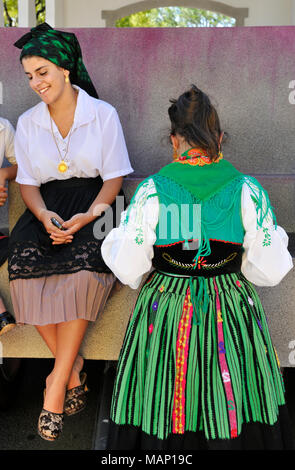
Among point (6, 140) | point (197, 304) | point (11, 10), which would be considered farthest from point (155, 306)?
point (11, 10)

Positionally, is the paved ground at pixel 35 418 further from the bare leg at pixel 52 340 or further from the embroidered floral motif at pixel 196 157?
the embroidered floral motif at pixel 196 157

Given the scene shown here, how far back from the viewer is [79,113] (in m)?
2.68

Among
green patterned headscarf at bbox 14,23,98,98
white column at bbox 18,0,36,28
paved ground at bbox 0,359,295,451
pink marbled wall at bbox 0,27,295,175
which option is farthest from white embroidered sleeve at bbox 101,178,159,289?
white column at bbox 18,0,36,28

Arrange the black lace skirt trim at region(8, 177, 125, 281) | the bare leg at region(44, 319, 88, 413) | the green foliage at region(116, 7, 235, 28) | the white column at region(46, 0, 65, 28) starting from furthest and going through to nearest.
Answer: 1. the green foliage at region(116, 7, 235, 28)
2. the white column at region(46, 0, 65, 28)
3. the black lace skirt trim at region(8, 177, 125, 281)
4. the bare leg at region(44, 319, 88, 413)

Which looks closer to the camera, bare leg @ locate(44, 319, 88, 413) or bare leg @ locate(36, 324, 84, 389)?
bare leg @ locate(44, 319, 88, 413)

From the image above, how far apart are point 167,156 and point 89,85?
1002 millimetres

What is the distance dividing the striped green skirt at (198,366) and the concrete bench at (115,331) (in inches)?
26.0

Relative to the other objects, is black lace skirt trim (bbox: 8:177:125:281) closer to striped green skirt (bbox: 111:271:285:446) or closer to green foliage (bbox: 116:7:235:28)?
striped green skirt (bbox: 111:271:285:446)

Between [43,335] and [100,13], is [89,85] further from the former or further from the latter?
[100,13]

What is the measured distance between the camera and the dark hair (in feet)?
6.14

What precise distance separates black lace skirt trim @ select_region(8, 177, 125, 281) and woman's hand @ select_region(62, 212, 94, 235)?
2cm

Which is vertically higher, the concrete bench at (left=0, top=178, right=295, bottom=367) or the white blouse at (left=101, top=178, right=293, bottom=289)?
the white blouse at (left=101, top=178, right=293, bottom=289)

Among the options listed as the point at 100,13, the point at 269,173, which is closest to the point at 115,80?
the point at 269,173

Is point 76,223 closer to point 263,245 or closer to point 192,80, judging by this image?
point 263,245
